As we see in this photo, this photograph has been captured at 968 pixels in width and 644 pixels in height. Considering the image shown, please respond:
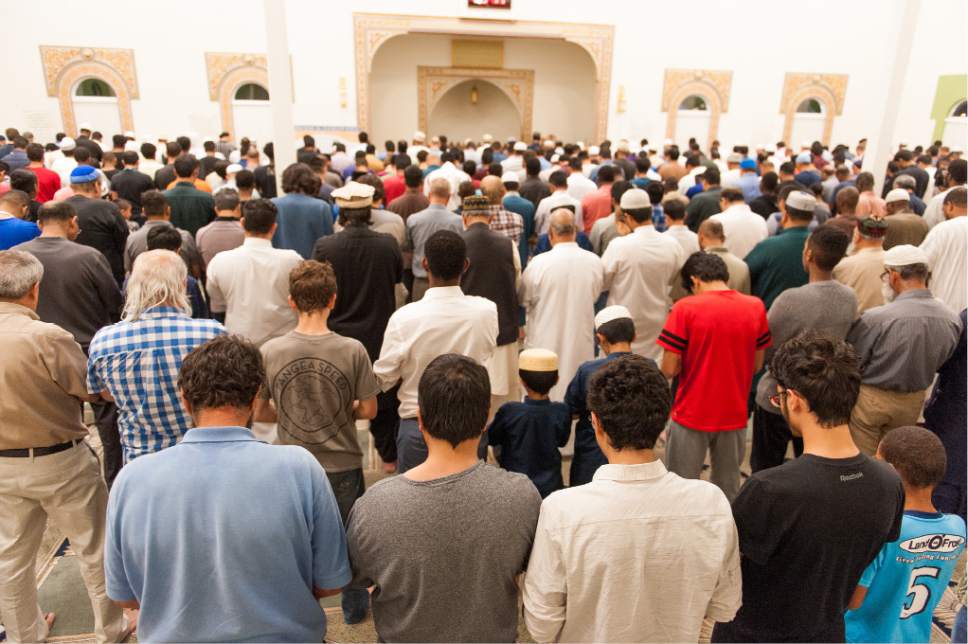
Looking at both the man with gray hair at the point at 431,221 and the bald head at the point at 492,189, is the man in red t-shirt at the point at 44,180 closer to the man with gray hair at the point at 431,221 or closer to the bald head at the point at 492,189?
the man with gray hair at the point at 431,221

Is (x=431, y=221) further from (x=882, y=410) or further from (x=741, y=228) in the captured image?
(x=882, y=410)

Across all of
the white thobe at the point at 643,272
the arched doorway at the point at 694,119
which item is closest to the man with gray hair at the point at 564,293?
the white thobe at the point at 643,272

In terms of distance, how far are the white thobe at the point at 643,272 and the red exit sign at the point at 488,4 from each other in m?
10.2

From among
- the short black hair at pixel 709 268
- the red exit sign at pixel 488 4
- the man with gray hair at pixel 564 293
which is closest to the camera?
the short black hair at pixel 709 268

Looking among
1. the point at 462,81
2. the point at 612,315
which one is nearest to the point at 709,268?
the point at 612,315

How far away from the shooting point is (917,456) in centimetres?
193

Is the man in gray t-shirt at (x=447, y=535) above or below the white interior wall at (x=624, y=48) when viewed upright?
below

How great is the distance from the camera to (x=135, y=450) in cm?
228

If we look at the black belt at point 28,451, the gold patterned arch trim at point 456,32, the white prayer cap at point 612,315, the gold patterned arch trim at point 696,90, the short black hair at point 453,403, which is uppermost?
the gold patterned arch trim at point 456,32

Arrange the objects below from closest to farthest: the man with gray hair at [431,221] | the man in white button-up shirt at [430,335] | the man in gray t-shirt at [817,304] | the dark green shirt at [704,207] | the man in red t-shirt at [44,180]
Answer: the man in white button-up shirt at [430,335] < the man in gray t-shirt at [817,304] < the man with gray hair at [431,221] < the dark green shirt at [704,207] < the man in red t-shirt at [44,180]

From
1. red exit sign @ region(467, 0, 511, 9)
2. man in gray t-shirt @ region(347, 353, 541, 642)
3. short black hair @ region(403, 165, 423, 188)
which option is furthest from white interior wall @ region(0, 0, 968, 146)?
man in gray t-shirt @ region(347, 353, 541, 642)

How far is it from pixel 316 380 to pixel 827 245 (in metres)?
2.45

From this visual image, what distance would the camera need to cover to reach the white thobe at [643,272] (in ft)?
13.1

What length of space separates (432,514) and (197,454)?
1.88 ft
